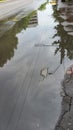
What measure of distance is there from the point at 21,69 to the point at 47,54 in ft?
6.61

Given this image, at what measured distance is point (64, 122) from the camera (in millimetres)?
5941

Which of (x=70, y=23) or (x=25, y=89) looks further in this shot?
(x=70, y=23)

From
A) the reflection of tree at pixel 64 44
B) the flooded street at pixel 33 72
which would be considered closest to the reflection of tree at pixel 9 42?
the flooded street at pixel 33 72

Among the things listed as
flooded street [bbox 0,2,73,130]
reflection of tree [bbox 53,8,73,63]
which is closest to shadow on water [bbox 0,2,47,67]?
flooded street [bbox 0,2,73,130]

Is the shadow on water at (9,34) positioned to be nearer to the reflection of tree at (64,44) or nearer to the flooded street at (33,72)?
the flooded street at (33,72)

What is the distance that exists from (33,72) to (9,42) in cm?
469

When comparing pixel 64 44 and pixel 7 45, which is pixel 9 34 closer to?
pixel 7 45

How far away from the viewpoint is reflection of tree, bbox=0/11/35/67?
11.5 m

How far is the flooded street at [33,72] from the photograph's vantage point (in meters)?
6.50

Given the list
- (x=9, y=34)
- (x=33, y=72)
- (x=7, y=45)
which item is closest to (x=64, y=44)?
(x=7, y=45)

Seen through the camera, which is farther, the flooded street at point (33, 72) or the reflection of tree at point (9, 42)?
the reflection of tree at point (9, 42)

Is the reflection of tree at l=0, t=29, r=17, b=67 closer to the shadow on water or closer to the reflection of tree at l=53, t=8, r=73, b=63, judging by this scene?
the shadow on water

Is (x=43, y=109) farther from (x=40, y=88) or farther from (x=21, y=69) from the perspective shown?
(x=21, y=69)

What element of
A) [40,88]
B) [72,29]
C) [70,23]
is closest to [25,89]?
[40,88]
